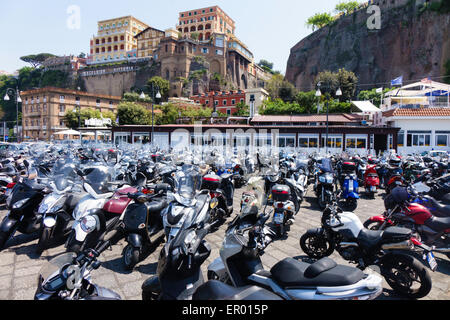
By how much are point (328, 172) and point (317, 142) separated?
1620 centimetres

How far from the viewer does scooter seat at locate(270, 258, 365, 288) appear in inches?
81.0

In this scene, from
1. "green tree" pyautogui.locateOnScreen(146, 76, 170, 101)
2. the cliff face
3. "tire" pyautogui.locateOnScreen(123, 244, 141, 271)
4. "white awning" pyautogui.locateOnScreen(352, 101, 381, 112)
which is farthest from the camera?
"green tree" pyautogui.locateOnScreen(146, 76, 170, 101)

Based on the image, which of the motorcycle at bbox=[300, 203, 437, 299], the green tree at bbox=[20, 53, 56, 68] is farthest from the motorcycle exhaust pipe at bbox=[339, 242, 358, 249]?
the green tree at bbox=[20, 53, 56, 68]

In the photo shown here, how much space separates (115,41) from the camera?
8050 cm

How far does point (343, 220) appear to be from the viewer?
3.60 m

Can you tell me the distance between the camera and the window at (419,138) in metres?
22.4

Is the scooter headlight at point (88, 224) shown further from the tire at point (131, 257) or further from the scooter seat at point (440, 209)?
the scooter seat at point (440, 209)

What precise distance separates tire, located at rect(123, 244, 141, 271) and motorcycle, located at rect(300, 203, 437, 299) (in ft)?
8.95

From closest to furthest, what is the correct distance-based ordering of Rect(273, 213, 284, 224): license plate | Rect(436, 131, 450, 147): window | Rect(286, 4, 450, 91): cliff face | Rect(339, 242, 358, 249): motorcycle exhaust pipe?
Rect(339, 242, 358, 249): motorcycle exhaust pipe → Rect(273, 213, 284, 224): license plate → Rect(436, 131, 450, 147): window → Rect(286, 4, 450, 91): cliff face

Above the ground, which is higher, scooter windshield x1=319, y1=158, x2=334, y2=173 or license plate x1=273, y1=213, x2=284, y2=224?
scooter windshield x1=319, y1=158, x2=334, y2=173

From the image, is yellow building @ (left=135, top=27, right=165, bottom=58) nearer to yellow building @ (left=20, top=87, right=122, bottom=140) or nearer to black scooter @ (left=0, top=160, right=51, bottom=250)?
yellow building @ (left=20, top=87, right=122, bottom=140)
